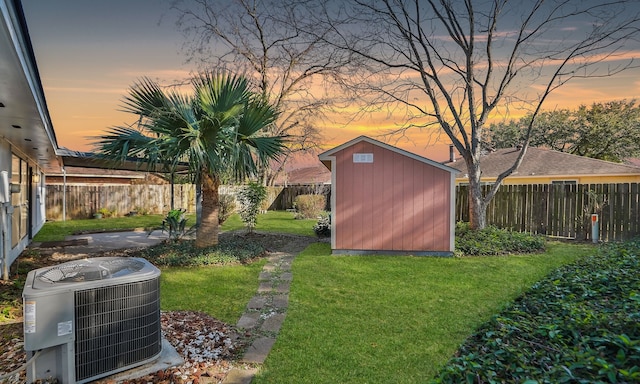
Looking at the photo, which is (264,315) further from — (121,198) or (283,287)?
(121,198)

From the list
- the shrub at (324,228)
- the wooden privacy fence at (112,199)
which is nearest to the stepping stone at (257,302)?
the shrub at (324,228)

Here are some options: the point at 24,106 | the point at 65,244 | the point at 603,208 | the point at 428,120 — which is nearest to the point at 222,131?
the point at 24,106

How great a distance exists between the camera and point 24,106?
14.3 feet

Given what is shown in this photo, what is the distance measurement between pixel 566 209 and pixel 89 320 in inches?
478

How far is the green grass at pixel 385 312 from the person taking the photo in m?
3.00

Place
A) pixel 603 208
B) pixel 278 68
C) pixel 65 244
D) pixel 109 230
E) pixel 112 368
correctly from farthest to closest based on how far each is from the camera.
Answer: pixel 278 68, pixel 109 230, pixel 603 208, pixel 65 244, pixel 112 368

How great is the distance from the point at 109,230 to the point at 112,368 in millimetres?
11312

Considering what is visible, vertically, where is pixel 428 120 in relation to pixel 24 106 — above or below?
above

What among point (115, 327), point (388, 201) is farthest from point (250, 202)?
point (115, 327)

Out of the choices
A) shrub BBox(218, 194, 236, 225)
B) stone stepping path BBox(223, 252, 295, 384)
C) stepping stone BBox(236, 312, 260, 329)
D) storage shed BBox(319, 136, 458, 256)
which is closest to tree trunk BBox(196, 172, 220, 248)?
stone stepping path BBox(223, 252, 295, 384)

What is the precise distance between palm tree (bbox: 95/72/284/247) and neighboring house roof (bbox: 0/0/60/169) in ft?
3.99

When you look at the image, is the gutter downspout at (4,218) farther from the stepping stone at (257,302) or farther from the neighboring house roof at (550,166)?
the neighboring house roof at (550,166)

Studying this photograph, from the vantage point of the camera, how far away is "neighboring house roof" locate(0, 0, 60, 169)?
2.46m

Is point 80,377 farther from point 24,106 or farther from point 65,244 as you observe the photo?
point 65,244
